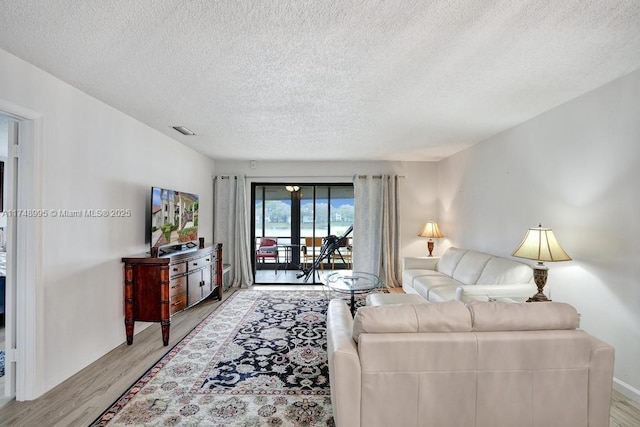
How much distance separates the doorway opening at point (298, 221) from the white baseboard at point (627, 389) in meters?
4.11

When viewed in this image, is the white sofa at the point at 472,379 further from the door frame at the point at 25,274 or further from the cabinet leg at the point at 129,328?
the cabinet leg at the point at 129,328

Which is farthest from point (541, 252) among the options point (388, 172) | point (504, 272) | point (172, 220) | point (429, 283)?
point (172, 220)

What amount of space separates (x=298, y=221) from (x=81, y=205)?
3882 millimetres

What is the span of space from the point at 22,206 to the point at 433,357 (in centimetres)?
297

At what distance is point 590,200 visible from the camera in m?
2.56

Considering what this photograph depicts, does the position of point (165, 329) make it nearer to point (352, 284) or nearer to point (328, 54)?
point (352, 284)

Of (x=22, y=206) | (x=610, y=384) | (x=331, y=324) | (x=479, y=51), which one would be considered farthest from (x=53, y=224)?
(x=610, y=384)

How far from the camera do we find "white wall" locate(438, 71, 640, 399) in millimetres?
2223

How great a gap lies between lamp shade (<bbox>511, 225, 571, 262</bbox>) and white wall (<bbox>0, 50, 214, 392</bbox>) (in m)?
3.66

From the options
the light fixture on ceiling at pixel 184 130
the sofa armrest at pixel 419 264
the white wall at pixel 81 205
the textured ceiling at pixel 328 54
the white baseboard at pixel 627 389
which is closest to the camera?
the textured ceiling at pixel 328 54

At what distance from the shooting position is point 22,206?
2.21m

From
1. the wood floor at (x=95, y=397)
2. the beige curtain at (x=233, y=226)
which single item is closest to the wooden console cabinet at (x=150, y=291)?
the wood floor at (x=95, y=397)

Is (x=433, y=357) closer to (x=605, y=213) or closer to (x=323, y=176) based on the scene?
(x=605, y=213)

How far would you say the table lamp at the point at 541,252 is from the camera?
246cm
